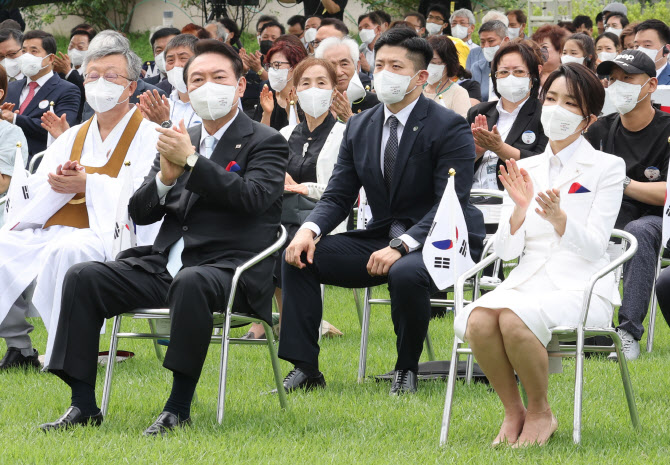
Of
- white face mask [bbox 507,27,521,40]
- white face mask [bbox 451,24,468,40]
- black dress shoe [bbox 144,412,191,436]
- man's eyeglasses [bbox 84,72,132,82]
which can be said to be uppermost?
white face mask [bbox 507,27,521,40]

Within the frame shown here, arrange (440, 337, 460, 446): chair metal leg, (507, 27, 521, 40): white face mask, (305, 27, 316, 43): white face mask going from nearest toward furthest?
(440, 337, 460, 446): chair metal leg → (305, 27, 316, 43): white face mask → (507, 27, 521, 40): white face mask

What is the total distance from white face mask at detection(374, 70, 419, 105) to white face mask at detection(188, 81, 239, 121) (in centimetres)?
103

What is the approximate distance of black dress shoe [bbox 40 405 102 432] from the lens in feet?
16.2

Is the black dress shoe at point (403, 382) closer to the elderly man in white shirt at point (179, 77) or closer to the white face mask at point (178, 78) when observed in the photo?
the elderly man in white shirt at point (179, 77)

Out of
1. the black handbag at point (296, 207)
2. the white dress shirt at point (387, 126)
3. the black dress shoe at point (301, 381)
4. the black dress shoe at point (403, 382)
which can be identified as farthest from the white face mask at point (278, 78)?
the black dress shoe at point (403, 382)

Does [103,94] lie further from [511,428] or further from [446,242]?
[511,428]

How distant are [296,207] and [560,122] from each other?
110 inches

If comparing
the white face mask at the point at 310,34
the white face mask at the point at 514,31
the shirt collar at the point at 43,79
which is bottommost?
the shirt collar at the point at 43,79

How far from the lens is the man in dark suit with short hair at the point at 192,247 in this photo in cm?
495

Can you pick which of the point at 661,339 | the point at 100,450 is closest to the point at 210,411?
the point at 100,450

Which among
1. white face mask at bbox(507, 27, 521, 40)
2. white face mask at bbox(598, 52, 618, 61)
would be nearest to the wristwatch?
white face mask at bbox(598, 52, 618, 61)

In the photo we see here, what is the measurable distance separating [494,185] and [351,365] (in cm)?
196

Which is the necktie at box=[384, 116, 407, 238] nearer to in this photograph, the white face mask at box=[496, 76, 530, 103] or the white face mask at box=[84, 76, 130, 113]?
the white face mask at box=[84, 76, 130, 113]

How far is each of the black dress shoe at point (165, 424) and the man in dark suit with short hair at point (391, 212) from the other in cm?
109
